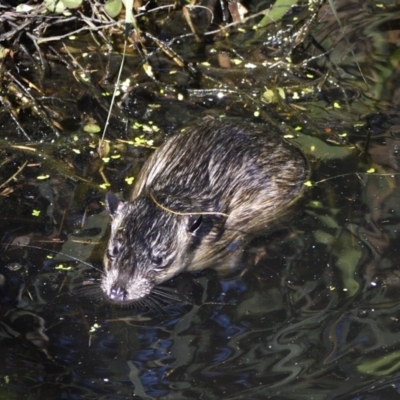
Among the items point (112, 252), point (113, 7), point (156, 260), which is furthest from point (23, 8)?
point (156, 260)

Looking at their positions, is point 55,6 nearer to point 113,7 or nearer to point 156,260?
point 113,7

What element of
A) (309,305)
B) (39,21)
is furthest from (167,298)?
(39,21)

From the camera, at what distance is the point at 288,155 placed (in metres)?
6.50

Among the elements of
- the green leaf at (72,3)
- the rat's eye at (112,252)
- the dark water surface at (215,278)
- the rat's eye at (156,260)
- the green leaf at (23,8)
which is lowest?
the dark water surface at (215,278)

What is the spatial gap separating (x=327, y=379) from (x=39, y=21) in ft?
12.6

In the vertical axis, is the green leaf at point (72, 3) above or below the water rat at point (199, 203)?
above

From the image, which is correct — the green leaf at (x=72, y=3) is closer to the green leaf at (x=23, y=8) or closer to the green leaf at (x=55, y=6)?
the green leaf at (x=55, y=6)

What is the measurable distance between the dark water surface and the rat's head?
0.13m

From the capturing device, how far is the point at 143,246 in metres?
5.51

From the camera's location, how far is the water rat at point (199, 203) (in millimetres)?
5504

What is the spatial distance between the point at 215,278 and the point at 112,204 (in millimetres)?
768

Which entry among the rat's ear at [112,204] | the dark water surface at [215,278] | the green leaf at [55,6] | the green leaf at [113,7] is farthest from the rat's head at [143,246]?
the green leaf at [55,6]

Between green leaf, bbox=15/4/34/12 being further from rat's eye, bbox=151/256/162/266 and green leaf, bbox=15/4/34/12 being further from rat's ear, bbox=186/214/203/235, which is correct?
rat's eye, bbox=151/256/162/266

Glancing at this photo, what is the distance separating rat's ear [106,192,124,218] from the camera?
5617 millimetres
